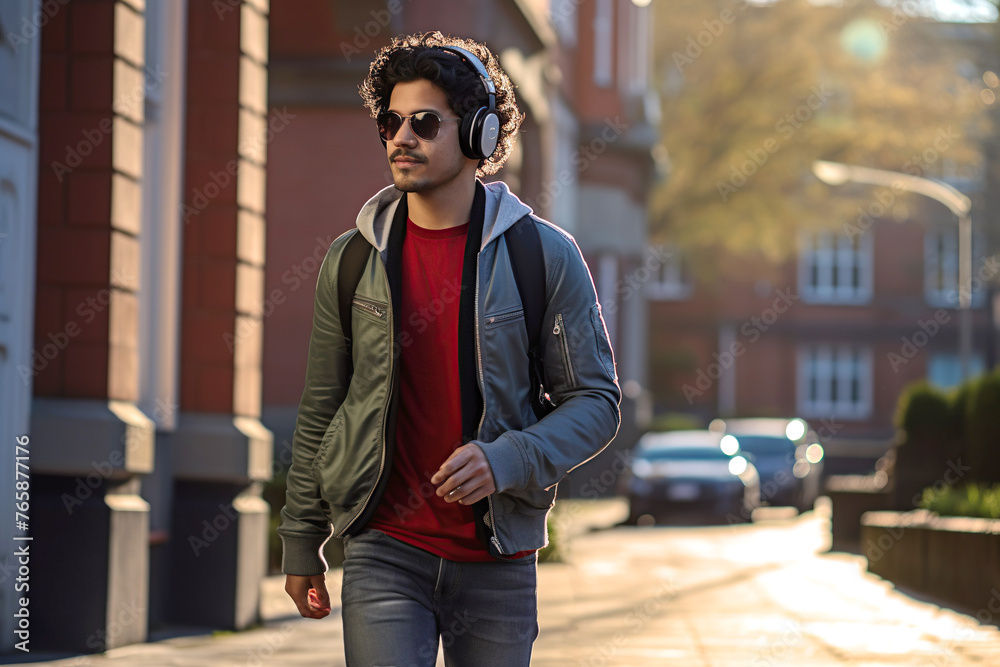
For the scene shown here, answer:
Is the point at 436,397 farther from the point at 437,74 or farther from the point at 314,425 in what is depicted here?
the point at 437,74

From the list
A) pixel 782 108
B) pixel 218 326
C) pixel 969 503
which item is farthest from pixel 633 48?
pixel 218 326

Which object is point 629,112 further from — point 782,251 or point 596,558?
point 596,558

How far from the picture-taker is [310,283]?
56.0ft

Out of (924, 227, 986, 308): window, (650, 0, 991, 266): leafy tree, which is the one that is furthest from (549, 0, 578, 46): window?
(924, 227, 986, 308): window

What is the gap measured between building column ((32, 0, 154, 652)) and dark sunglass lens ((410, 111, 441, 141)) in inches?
193

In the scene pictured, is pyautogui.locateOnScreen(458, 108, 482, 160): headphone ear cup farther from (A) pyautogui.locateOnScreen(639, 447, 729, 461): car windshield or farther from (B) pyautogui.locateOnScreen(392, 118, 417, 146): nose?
(A) pyautogui.locateOnScreen(639, 447, 729, 461): car windshield

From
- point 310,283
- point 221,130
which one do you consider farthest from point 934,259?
point 221,130

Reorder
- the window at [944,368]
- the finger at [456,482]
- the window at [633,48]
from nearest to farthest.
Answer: the finger at [456,482] < the window at [633,48] < the window at [944,368]

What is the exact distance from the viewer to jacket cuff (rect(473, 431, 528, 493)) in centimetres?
318

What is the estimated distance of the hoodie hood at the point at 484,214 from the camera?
348 cm

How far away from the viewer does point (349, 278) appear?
→ 11.5 ft

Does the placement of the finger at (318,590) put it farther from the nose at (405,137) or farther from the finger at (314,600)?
the nose at (405,137)

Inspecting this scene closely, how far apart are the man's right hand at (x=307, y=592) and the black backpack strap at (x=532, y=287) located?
662 mm

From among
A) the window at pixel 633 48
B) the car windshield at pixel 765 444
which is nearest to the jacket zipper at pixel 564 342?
the car windshield at pixel 765 444
